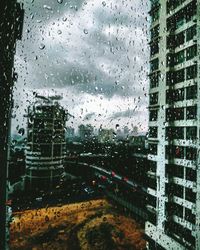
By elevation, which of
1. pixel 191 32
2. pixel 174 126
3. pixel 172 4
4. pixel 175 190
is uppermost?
pixel 172 4

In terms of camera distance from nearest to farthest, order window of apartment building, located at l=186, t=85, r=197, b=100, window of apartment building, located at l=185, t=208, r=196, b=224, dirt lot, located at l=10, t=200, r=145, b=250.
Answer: window of apartment building, located at l=185, t=208, r=196, b=224 → window of apartment building, located at l=186, t=85, r=197, b=100 → dirt lot, located at l=10, t=200, r=145, b=250

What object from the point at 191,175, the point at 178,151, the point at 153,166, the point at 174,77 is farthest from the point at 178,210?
the point at 174,77

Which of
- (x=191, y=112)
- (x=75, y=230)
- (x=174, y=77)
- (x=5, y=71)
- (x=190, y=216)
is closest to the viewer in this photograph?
(x=5, y=71)

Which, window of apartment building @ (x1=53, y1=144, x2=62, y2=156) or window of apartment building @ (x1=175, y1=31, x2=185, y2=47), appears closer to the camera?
window of apartment building @ (x1=175, y1=31, x2=185, y2=47)

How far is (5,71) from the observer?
2.28 metres

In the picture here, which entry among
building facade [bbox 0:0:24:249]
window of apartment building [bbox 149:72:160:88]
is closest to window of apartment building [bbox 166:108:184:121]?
window of apartment building [bbox 149:72:160:88]

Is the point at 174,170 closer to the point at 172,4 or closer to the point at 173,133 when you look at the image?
the point at 173,133

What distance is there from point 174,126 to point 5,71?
14690 millimetres

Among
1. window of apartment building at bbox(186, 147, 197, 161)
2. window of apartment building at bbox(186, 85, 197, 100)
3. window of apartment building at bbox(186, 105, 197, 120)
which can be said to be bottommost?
window of apartment building at bbox(186, 147, 197, 161)

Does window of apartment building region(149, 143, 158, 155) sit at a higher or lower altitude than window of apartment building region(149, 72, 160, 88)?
lower

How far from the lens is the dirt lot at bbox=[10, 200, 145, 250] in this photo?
59.1 ft

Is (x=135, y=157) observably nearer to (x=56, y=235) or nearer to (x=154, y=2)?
(x=56, y=235)

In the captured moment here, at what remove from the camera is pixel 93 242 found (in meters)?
18.2

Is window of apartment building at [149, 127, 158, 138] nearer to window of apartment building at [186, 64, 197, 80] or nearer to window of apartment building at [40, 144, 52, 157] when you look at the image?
window of apartment building at [186, 64, 197, 80]
